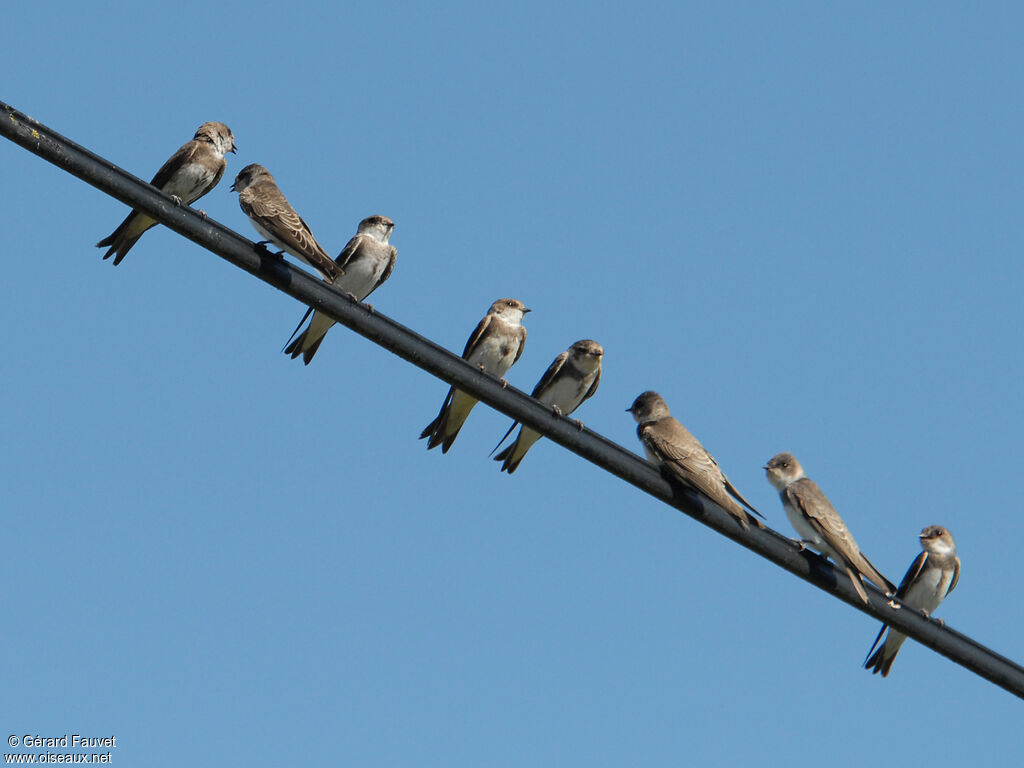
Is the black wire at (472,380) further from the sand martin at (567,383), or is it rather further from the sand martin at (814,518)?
the sand martin at (567,383)

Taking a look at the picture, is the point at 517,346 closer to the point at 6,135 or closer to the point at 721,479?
the point at 721,479

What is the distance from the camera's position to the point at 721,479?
9.24 metres

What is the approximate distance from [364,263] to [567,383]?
2231 mm

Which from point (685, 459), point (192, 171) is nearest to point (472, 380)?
point (685, 459)

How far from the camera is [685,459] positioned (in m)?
9.32

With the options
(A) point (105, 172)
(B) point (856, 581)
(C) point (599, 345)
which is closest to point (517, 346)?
(C) point (599, 345)

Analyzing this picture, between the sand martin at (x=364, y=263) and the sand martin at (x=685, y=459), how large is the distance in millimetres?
3024

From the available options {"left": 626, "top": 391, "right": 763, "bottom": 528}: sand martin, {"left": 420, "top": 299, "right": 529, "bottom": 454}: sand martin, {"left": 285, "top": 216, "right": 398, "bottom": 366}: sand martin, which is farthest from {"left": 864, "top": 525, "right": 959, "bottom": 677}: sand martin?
{"left": 285, "top": 216, "right": 398, "bottom": 366}: sand martin

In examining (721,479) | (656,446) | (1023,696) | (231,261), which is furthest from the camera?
(656,446)

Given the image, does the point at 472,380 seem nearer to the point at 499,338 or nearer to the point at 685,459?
the point at 685,459

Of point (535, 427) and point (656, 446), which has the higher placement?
point (656, 446)

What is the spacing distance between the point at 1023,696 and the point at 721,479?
8.13ft

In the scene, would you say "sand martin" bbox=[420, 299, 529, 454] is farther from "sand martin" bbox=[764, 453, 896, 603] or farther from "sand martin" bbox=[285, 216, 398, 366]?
"sand martin" bbox=[764, 453, 896, 603]

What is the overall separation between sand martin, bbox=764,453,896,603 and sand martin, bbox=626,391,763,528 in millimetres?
1203
